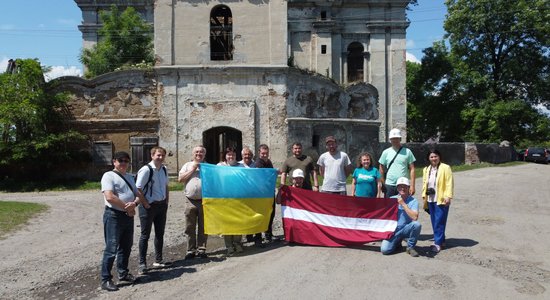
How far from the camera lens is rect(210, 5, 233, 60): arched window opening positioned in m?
19.7

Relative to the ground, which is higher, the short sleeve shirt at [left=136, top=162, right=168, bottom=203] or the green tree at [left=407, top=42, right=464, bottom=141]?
the green tree at [left=407, top=42, right=464, bottom=141]

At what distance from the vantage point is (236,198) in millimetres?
8117

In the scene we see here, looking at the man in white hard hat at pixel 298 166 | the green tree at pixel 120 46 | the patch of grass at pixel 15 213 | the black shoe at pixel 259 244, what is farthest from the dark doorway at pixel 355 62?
the black shoe at pixel 259 244

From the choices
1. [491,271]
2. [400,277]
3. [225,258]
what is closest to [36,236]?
[225,258]

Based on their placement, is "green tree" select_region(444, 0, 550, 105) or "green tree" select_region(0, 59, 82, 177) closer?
"green tree" select_region(0, 59, 82, 177)

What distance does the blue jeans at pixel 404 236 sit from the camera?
24.7 feet

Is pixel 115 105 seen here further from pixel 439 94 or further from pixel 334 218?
pixel 439 94

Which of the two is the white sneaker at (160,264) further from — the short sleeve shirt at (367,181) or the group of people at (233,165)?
the short sleeve shirt at (367,181)

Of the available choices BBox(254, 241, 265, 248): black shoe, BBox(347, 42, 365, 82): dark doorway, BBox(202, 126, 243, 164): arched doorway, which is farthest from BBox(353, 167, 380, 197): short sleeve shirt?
BBox(347, 42, 365, 82): dark doorway

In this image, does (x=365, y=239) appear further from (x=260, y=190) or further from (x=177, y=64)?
(x=177, y=64)

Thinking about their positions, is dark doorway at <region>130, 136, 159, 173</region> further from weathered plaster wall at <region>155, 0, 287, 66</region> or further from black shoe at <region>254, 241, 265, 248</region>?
black shoe at <region>254, 241, 265, 248</region>

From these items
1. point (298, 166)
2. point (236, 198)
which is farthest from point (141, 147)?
point (236, 198)

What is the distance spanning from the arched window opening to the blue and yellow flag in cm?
1228

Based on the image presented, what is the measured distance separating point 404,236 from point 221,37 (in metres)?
14.8
